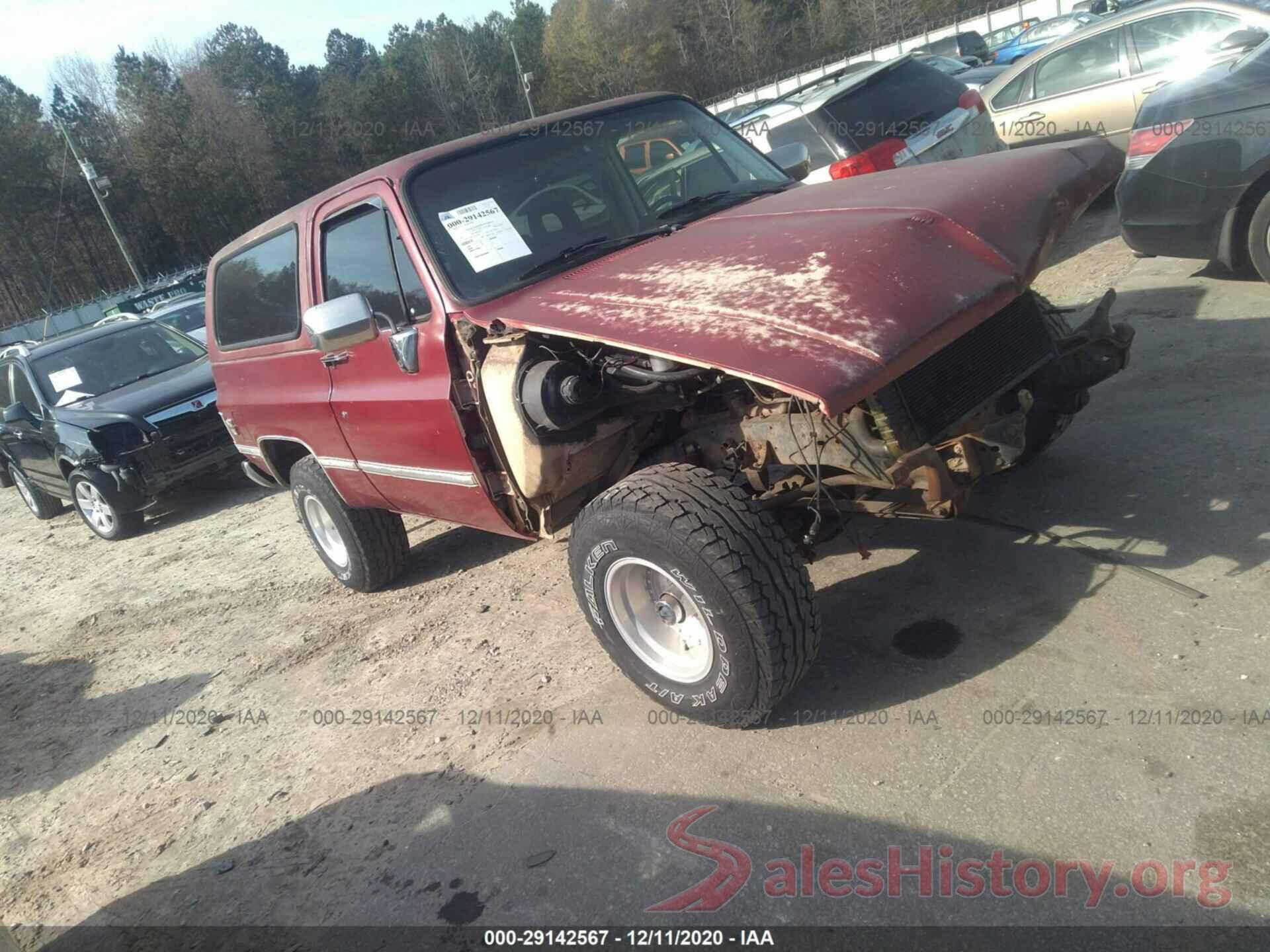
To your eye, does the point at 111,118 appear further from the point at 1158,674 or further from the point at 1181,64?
the point at 1158,674

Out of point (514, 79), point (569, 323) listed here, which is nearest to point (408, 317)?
point (569, 323)

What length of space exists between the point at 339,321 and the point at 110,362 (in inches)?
271

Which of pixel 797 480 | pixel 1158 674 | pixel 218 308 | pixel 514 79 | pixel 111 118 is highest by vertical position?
pixel 111 118

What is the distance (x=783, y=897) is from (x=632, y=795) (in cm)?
69

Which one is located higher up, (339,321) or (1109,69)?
(339,321)

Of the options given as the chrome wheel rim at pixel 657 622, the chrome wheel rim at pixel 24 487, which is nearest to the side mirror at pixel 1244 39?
the chrome wheel rim at pixel 657 622

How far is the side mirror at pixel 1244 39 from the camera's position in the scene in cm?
603

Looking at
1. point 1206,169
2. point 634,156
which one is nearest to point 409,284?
point 634,156

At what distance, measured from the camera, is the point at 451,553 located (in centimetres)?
549

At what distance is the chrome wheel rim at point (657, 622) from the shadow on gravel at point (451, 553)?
2026 mm

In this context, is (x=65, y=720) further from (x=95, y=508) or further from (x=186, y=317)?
(x=186, y=317)

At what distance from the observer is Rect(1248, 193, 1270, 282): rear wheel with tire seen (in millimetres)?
5145

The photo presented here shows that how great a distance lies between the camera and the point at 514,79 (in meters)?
56.4

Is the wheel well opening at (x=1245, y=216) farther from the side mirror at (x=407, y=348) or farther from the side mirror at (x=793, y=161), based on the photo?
the side mirror at (x=407, y=348)
